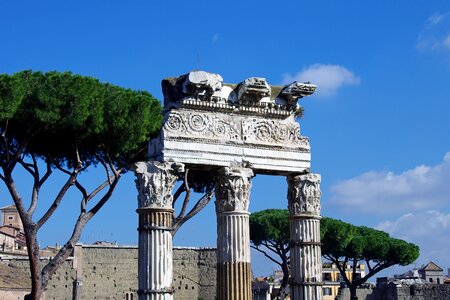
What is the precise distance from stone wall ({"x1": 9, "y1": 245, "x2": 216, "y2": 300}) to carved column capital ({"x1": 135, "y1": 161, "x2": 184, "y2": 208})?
27673mm

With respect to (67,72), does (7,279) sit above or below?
below

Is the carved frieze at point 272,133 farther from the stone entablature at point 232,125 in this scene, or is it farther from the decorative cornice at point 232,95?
the decorative cornice at point 232,95

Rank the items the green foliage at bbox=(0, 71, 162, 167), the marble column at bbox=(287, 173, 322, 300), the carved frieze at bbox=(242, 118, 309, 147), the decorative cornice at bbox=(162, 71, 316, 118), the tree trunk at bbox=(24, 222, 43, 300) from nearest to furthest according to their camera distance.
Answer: the decorative cornice at bbox=(162, 71, 316, 118) → the carved frieze at bbox=(242, 118, 309, 147) → the marble column at bbox=(287, 173, 322, 300) → the green foliage at bbox=(0, 71, 162, 167) → the tree trunk at bbox=(24, 222, 43, 300)

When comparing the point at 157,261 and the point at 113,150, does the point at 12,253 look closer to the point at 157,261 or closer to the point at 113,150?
the point at 113,150

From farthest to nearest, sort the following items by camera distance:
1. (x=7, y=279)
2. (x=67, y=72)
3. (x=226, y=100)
A: (x=7, y=279) < (x=67, y=72) < (x=226, y=100)

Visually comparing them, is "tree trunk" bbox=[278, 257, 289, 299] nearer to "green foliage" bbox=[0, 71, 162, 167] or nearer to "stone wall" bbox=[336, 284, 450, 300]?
"stone wall" bbox=[336, 284, 450, 300]

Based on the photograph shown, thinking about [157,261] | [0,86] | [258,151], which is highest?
[0,86]

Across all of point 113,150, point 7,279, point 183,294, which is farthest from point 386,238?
point 113,150

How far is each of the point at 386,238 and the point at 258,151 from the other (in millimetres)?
35572

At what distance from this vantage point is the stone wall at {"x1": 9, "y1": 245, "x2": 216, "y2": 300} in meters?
39.6

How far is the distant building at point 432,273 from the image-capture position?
76875 millimetres

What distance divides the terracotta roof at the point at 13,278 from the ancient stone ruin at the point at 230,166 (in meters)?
21.5

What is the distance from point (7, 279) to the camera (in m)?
34.3

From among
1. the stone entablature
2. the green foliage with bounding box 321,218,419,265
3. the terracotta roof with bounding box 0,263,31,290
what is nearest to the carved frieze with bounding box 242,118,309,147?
the stone entablature
